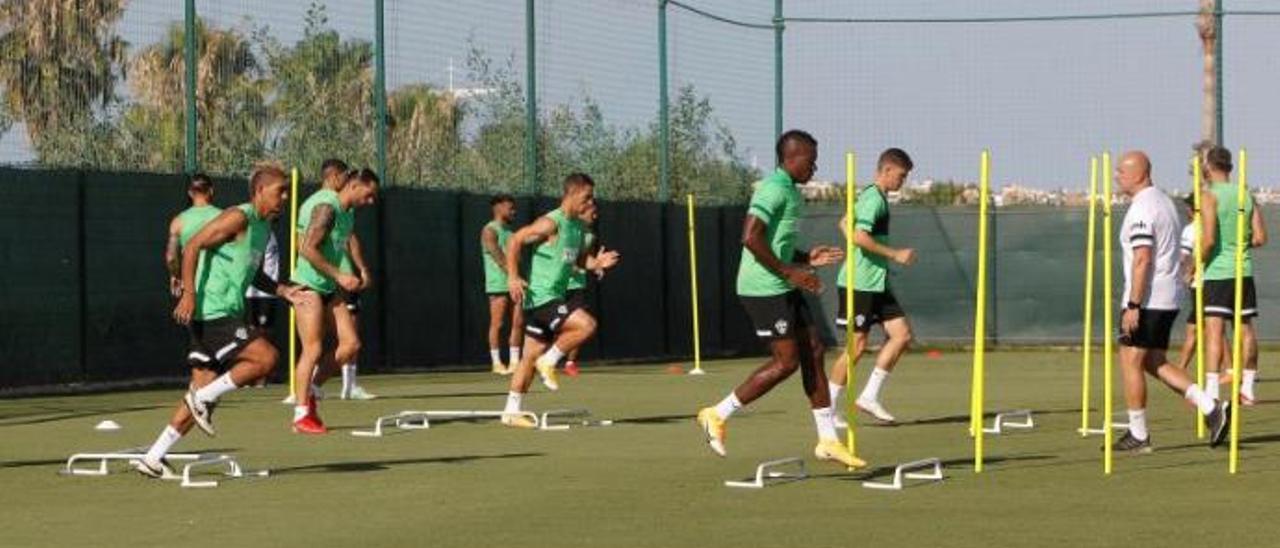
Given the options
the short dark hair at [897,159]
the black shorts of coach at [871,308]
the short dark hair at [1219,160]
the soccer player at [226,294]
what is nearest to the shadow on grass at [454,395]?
the black shorts of coach at [871,308]

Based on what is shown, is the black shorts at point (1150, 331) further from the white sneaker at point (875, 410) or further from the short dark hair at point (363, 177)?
the short dark hair at point (363, 177)

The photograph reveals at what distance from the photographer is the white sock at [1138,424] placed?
15891 millimetres

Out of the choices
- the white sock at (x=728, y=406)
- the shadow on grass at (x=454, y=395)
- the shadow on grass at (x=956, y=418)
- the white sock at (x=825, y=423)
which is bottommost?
the shadow on grass at (x=454, y=395)

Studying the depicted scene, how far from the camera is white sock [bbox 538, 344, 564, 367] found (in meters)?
20.1

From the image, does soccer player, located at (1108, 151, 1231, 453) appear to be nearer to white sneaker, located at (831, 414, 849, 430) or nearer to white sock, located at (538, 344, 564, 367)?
white sneaker, located at (831, 414, 849, 430)

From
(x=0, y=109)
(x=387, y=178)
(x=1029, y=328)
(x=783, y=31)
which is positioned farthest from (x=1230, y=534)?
(x=783, y=31)

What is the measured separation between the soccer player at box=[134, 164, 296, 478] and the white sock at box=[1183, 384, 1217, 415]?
5.54 meters

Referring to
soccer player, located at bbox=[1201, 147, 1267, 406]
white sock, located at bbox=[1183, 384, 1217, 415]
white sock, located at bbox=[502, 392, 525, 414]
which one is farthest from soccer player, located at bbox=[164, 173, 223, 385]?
soccer player, located at bbox=[1201, 147, 1267, 406]

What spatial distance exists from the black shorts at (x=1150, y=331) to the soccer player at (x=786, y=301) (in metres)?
2.02

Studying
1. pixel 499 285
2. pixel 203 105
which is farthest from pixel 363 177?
pixel 499 285

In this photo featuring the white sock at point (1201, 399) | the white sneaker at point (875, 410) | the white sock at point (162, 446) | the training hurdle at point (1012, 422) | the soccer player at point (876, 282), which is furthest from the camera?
the white sneaker at point (875, 410)

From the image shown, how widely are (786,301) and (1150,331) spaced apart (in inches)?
94.5

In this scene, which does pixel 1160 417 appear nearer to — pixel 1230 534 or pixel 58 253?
pixel 1230 534

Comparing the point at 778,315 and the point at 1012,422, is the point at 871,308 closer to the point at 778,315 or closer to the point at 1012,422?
the point at 1012,422
